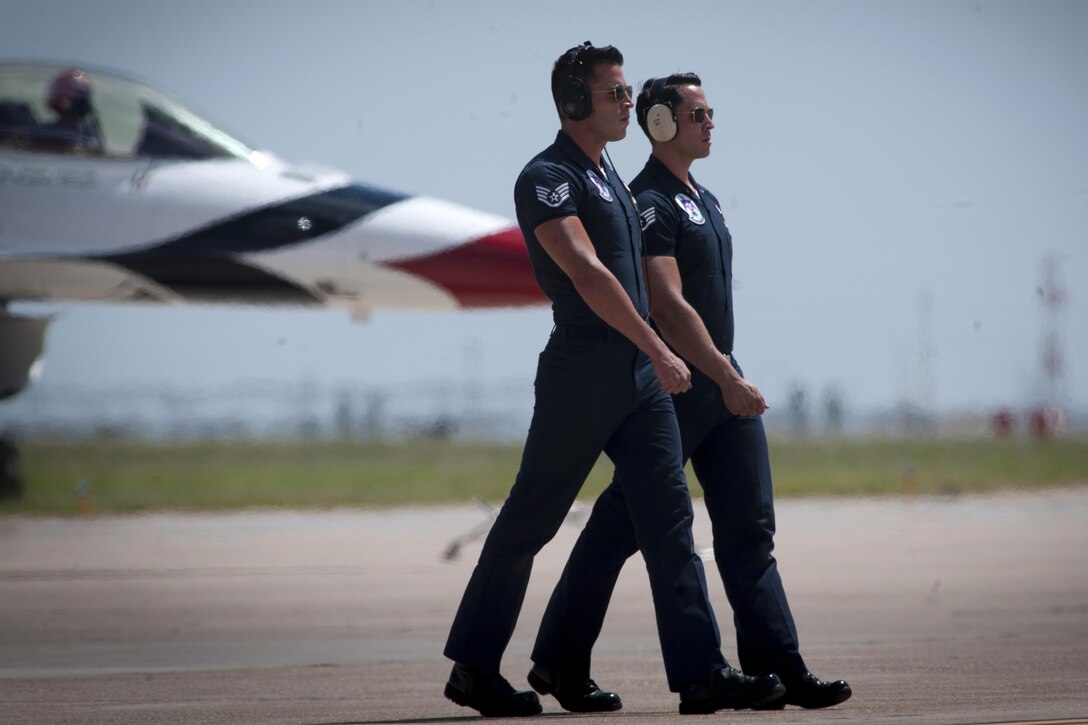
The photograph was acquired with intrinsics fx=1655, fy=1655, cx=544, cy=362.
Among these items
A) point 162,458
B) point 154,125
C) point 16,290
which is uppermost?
point 154,125

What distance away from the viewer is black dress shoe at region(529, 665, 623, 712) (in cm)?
474

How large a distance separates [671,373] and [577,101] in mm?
859

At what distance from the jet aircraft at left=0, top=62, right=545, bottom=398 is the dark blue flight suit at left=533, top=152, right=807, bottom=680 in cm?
551

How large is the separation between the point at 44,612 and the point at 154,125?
3.98 meters

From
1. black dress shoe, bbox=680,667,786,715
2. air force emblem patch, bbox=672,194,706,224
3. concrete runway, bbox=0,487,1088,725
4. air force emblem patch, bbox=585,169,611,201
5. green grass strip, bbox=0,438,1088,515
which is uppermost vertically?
air force emblem patch, bbox=585,169,611,201

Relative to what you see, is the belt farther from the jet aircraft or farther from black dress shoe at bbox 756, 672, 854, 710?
the jet aircraft

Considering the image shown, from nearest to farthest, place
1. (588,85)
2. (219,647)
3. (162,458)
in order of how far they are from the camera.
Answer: (588,85) → (219,647) → (162,458)

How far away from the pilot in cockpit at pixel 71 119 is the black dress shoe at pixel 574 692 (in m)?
7.27

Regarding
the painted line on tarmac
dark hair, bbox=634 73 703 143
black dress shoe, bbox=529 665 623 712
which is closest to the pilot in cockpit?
dark hair, bbox=634 73 703 143

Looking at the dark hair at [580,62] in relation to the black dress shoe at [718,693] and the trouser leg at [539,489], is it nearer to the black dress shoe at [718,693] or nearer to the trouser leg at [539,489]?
the trouser leg at [539,489]

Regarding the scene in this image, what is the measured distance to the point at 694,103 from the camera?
16.4ft

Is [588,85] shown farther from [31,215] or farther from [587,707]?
[31,215]

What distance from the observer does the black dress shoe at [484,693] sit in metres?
4.57

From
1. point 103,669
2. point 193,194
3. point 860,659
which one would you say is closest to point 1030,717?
point 860,659
